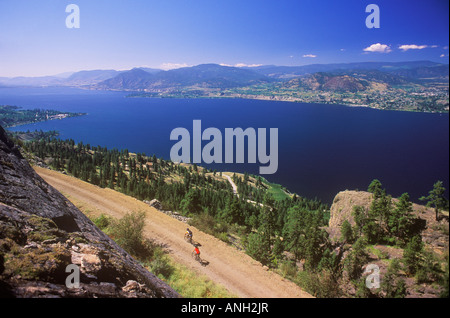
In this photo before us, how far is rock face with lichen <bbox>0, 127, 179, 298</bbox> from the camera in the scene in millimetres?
4465

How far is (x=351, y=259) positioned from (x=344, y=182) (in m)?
77.5

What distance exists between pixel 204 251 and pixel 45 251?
8.13 m

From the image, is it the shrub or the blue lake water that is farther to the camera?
the blue lake water

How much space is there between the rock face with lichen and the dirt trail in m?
3.15

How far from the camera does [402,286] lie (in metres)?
8.09

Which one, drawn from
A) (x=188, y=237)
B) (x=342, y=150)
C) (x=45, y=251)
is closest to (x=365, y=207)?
(x=188, y=237)

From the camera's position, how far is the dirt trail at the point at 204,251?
30.8ft

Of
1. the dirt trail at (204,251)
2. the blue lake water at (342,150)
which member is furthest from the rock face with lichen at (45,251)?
the blue lake water at (342,150)

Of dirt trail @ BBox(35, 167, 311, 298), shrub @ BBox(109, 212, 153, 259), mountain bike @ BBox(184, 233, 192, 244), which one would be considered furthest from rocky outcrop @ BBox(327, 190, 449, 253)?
shrub @ BBox(109, 212, 153, 259)

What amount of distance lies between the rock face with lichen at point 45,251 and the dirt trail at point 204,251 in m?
3.15

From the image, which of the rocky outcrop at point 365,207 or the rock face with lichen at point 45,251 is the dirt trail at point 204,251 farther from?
the rocky outcrop at point 365,207

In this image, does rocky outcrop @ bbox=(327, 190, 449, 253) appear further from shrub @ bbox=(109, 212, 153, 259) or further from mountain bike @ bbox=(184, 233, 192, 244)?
shrub @ bbox=(109, 212, 153, 259)
